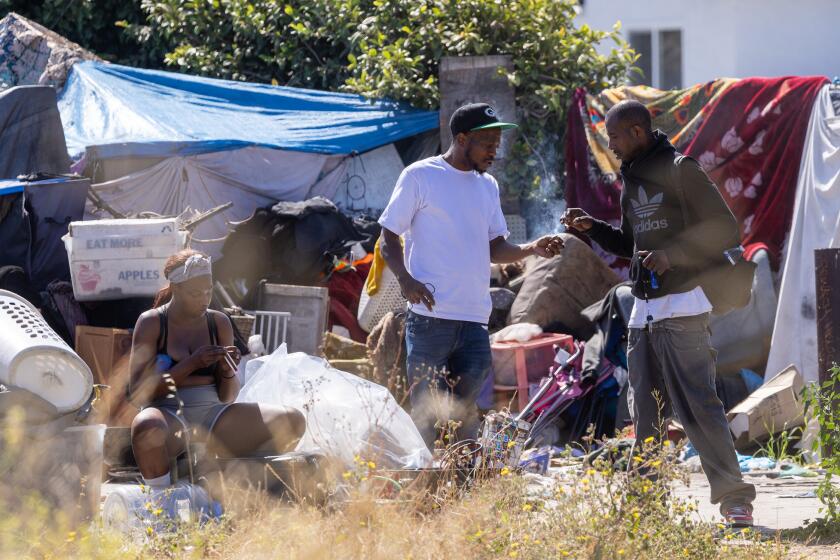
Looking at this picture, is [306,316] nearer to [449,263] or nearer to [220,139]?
[220,139]

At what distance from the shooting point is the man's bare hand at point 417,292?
5426 millimetres

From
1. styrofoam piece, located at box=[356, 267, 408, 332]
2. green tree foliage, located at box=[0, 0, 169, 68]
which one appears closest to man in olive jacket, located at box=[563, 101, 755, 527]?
styrofoam piece, located at box=[356, 267, 408, 332]

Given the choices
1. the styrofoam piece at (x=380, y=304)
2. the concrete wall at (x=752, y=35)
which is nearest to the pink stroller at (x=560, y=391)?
the styrofoam piece at (x=380, y=304)

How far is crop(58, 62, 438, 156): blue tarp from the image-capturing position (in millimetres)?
10531

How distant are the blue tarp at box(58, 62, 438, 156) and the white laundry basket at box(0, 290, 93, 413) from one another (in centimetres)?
551

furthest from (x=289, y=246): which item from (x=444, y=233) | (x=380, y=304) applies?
(x=444, y=233)

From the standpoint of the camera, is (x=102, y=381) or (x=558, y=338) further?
(x=558, y=338)

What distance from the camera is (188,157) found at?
10.3 meters

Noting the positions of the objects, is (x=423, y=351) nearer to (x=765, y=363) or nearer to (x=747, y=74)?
(x=765, y=363)

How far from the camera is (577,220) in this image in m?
5.48

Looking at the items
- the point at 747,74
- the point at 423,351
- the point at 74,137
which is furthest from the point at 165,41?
the point at 423,351

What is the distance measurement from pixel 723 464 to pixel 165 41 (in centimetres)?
1073

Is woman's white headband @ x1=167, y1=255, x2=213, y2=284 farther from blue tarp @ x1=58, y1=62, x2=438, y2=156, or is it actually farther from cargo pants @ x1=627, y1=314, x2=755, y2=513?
blue tarp @ x1=58, y1=62, x2=438, y2=156

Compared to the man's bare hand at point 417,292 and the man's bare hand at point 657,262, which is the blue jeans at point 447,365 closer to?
the man's bare hand at point 417,292
